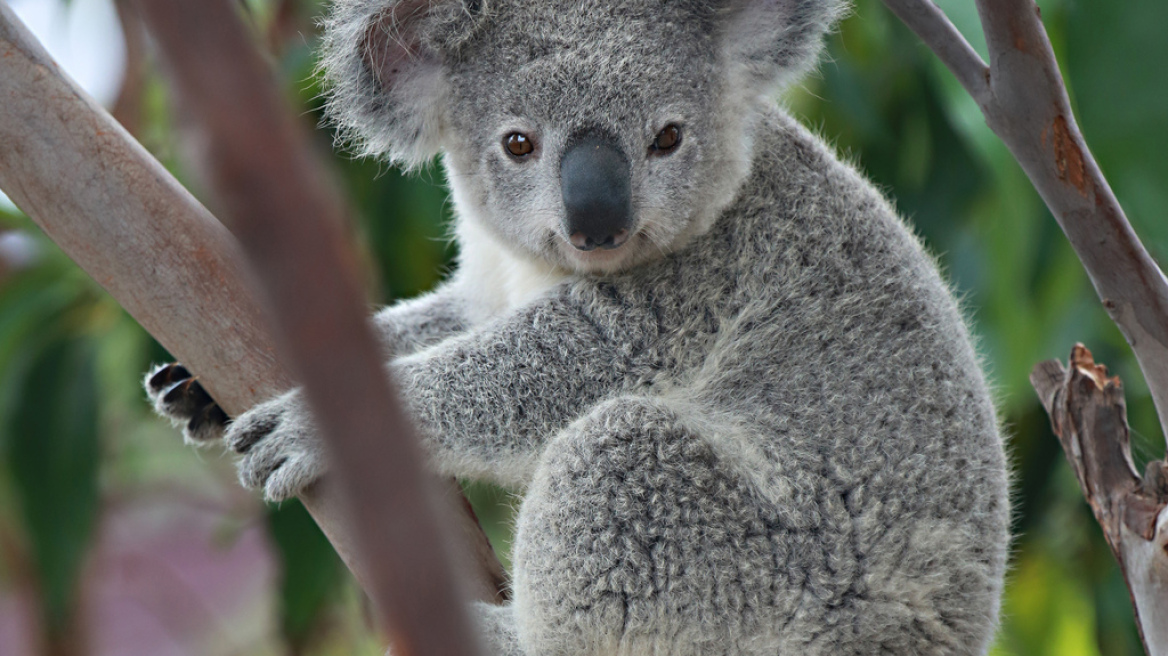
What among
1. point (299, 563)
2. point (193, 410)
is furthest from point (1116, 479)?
point (299, 563)

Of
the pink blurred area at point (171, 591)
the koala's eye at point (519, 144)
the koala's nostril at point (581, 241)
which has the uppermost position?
the koala's eye at point (519, 144)

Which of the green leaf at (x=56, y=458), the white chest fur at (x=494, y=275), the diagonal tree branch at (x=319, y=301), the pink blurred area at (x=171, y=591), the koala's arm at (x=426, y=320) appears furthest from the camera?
the pink blurred area at (x=171, y=591)

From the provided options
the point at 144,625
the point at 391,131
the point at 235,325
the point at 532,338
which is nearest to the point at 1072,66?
the point at 532,338

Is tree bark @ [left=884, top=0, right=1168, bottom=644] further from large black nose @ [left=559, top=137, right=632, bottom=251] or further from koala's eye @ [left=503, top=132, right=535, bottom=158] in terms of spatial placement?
koala's eye @ [left=503, top=132, right=535, bottom=158]

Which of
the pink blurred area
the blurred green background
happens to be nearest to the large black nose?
the blurred green background

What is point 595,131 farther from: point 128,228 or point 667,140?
point 128,228

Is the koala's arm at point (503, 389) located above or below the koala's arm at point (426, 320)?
above

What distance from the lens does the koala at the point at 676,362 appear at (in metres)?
1.71

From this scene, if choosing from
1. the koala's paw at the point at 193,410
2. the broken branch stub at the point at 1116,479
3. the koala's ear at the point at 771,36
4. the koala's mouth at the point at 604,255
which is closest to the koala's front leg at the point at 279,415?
the koala's paw at the point at 193,410

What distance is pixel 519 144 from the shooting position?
1890mm

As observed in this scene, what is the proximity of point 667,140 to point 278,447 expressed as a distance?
850 millimetres

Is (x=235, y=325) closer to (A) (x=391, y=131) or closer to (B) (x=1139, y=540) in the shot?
(A) (x=391, y=131)

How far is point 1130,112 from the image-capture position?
2.07 meters

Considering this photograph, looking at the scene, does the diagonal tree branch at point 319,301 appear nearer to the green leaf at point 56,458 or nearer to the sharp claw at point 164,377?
the sharp claw at point 164,377
